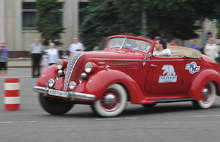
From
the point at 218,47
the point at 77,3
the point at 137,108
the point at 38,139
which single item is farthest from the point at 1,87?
the point at 77,3

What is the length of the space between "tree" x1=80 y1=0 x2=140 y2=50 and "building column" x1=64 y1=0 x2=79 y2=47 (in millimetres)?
2450

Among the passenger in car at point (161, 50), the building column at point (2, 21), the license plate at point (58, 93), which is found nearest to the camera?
the license plate at point (58, 93)

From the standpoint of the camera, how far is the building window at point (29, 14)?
→ 3209 centimetres

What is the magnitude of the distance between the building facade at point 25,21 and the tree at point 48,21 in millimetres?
2140

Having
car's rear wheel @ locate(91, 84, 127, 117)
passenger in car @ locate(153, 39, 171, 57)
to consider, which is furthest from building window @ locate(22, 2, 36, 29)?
car's rear wheel @ locate(91, 84, 127, 117)

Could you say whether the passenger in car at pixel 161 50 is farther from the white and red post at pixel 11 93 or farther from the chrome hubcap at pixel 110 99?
the white and red post at pixel 11 93

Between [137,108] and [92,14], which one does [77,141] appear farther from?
[92,14]

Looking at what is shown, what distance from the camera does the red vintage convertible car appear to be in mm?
7430

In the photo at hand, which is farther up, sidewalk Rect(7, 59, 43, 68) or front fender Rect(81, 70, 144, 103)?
front fender Rect(81, 70, 144, 103)

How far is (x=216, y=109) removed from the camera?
9.16 metres

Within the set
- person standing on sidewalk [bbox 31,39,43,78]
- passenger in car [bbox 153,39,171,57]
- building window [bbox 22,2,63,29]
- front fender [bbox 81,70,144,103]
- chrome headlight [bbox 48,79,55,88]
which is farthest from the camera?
building window [bbox 22,2,63,29]

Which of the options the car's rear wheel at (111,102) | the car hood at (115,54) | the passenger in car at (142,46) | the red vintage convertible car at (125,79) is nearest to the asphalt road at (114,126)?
the car's rear wheel at (111,102)

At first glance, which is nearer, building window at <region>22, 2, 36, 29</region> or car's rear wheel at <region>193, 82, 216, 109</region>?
car's rear wheel at <region>193, 82, 216, 109</region>

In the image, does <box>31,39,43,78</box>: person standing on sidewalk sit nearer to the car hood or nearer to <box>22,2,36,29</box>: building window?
the car hood
